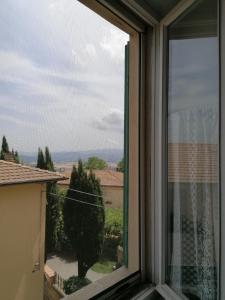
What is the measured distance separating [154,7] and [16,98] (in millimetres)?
927

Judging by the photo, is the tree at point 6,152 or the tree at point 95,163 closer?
the tree at point 6,152

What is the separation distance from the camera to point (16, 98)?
3.23ft

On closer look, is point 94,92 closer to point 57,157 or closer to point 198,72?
point 57,157

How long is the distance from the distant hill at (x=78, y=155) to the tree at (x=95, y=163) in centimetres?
2

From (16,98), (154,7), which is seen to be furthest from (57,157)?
(154,7)

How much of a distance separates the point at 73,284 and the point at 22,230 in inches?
16.7

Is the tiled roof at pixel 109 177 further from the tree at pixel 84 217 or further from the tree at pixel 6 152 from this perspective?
the tree at pixel 6 152

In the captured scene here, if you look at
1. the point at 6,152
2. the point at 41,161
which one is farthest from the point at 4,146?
the point at 41,161

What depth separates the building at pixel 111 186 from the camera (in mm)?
1407

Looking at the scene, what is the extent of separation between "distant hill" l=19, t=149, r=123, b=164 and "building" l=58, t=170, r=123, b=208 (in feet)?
0.25

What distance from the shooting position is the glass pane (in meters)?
1.24

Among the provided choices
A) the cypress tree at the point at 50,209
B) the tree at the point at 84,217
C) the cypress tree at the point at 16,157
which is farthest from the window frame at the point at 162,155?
the cypress tree at the point at 16,157

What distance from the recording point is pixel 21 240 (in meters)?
1.03

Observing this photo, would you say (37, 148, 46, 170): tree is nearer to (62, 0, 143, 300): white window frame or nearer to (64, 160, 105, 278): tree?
(64, 160, 105, 278): tree
